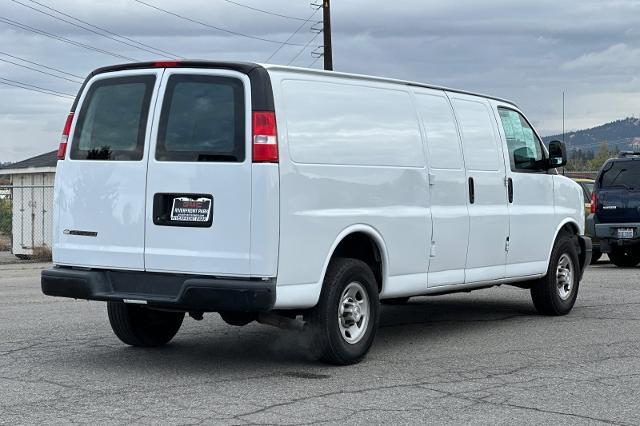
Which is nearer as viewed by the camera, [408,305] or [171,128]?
[171,128]

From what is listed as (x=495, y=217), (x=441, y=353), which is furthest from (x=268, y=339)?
(x=495, y=217)

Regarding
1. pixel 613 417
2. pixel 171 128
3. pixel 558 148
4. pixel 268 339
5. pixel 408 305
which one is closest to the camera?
pixel 613 417

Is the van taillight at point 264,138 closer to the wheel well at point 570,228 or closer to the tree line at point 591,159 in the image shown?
the wheel well at point 570,228

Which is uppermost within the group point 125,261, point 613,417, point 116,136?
point 116,136

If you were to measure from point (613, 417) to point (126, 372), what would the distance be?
11.8ft

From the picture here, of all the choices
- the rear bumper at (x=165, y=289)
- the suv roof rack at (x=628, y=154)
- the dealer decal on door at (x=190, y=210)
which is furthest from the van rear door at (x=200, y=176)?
the suv roof rack at (x=628, y=154)

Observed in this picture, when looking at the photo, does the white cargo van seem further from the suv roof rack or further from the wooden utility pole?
the wooden utility pole

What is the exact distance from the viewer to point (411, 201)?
30.0ft

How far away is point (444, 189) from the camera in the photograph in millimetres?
9586

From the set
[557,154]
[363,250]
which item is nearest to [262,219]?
[363,250]

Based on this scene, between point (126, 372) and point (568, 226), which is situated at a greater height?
point (568, 226)

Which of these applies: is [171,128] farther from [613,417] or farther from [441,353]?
[613,417]

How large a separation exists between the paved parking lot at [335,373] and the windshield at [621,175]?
8027 mm

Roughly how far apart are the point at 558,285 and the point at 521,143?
5.50ft
